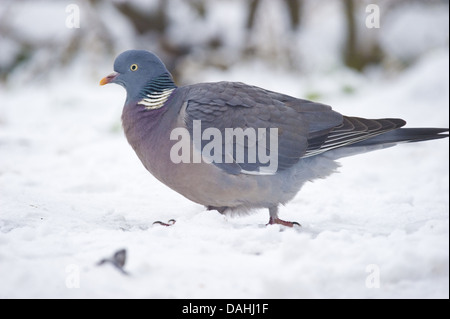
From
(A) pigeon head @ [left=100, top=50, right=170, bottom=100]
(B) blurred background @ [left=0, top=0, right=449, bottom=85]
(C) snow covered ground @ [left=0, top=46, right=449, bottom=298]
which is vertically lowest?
(C) snow covered ground @ [left=0, top=46, right=449, bottom=298]

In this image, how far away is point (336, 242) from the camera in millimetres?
2352

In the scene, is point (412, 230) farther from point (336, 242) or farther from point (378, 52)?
point (378, 52)

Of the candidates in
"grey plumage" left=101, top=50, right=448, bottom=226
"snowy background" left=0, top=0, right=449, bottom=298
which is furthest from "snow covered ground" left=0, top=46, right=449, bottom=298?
"grey plumage" left=101, top=50, right=448, bottom=226

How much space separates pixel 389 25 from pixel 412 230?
281 inches

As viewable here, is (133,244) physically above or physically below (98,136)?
below

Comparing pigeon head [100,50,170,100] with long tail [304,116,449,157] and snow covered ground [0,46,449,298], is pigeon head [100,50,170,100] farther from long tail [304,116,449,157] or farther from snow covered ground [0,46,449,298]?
long tail [304,116,449,157]

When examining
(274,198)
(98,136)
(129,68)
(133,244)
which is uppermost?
(98,136)

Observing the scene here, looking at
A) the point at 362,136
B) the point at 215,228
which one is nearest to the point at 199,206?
the point at 215,228

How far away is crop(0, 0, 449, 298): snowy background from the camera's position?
2082mm

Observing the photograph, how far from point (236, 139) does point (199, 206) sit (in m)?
0.68

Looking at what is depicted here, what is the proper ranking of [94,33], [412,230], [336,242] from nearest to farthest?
1. [336,242]
2. [412,230]
3. [94,33]

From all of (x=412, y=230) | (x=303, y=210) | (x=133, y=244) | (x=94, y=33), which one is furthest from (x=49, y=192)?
(x=94, y=33)

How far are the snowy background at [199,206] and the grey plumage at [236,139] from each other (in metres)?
0.19

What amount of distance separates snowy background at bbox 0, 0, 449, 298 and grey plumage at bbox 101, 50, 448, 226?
7.4 inches
